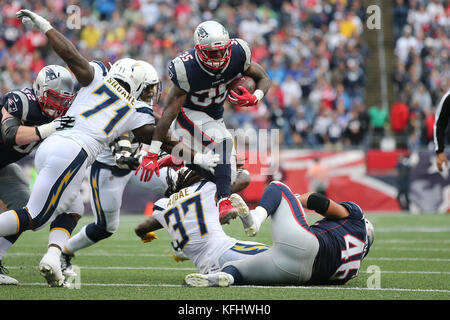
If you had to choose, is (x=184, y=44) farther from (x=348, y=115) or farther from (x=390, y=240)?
(x=390, y=240)

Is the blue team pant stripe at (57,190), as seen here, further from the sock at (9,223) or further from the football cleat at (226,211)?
the football cleat at (226,211)

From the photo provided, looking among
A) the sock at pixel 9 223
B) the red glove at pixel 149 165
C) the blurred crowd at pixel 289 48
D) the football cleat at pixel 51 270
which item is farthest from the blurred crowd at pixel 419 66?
the sock at pixel 9 223

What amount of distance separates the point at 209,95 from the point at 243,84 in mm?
295

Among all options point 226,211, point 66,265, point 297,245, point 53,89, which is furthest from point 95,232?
point 297,245

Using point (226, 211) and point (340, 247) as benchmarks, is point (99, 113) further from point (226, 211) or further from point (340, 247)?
point (340, 247)

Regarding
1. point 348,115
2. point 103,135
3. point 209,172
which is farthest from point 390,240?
point 348,115

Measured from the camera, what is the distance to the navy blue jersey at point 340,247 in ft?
15.8

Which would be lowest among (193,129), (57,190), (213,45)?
(57,190)

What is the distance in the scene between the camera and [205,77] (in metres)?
5.89

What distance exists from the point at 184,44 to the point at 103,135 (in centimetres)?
1158

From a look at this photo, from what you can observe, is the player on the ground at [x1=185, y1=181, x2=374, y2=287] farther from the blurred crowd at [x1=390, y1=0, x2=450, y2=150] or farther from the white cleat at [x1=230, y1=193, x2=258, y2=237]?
the blurred crowd at [x1=390, y1=0, x2=450, y2=150]
